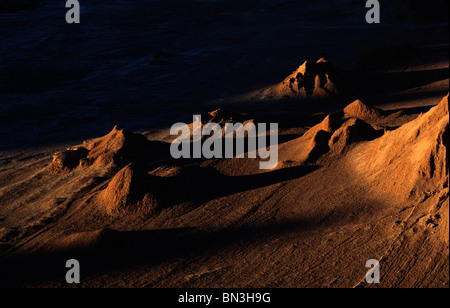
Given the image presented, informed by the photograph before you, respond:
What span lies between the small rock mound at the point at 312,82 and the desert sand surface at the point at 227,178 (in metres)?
0.04

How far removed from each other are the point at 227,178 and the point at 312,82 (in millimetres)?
6183

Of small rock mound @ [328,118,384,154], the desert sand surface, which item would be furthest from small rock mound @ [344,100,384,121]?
small rock mound @ [328,118,384,154]

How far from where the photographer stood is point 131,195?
595cm

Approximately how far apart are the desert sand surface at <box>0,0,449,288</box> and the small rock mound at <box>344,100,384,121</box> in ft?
0.08

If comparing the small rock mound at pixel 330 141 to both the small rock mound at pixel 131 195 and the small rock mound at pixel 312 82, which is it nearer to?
the small rock mound at pixel 131 195

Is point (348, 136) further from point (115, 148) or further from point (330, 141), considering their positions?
point (115, 148)

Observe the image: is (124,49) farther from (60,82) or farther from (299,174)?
(299,174)

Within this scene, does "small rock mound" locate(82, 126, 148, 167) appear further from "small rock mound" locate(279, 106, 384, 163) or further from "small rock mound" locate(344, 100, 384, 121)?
"small rock mound" locate(344, 100, 384, 121)

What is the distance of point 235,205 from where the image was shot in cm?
583

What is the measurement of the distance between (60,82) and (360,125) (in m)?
9.15

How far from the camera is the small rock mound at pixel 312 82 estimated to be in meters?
11.7

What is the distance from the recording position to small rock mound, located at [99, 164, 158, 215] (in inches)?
233

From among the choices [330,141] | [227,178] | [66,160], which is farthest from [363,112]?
[66,160]
